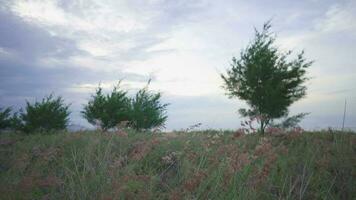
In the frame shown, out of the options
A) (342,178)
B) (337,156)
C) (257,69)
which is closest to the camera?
(342,178)

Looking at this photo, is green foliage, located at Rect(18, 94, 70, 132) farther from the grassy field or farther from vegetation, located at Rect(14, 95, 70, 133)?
the grassy field

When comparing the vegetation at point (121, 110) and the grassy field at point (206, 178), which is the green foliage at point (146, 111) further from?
the grassy field at point (206, 178)

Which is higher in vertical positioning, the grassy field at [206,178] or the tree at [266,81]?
the tree at [266,81]

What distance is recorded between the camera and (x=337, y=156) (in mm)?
7199

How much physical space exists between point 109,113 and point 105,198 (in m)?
18.1

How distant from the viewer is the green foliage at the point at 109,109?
21359 mm

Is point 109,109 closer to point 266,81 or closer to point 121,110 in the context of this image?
point 121,110

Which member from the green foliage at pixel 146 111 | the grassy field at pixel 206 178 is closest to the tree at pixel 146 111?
the green foliage at pixel 146 111

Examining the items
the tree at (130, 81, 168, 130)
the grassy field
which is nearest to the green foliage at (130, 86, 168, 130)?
the tree at (130, 81, 168, 130)

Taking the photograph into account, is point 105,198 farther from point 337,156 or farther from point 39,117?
point 39,117

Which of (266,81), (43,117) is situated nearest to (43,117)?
(43,117)

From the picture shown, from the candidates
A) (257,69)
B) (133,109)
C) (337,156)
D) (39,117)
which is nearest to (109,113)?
(133,109)

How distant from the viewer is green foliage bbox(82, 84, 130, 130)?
70.1 ft

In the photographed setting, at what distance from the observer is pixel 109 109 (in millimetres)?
21609
